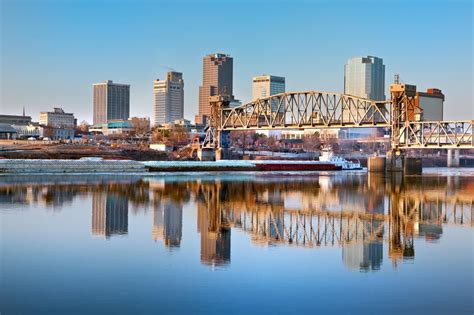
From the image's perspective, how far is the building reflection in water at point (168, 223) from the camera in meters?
24.2

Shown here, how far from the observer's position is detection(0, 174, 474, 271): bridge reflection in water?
77.1ft

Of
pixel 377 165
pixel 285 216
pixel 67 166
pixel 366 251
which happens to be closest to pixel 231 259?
pixel 366 251

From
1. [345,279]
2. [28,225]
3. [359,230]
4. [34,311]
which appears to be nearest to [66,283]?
[34,311]

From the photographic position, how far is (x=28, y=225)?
27.1 metres

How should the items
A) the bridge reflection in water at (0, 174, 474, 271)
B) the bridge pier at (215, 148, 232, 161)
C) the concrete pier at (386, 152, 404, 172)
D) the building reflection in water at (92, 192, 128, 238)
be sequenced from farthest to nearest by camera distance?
the bridge pier at (215, 148, 232, 161)
the concrete pier at (386, 152, 404, 172)
the building reflection in water at (92, 192, 128, 238)
the bridge reflection in water at (0, 174, 474, 271)

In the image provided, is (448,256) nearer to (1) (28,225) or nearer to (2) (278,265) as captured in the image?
(2) (278,265)

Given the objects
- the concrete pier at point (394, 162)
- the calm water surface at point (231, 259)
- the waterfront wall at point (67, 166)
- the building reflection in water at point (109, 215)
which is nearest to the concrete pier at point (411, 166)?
the concrete pier at point (394, 162)

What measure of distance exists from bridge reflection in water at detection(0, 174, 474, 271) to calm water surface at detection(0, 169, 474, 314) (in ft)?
0.33

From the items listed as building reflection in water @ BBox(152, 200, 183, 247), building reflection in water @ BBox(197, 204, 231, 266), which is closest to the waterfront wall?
building reflection in water @ BBox(152, 200, 183, 247)

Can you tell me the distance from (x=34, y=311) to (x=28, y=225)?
14.3 meters

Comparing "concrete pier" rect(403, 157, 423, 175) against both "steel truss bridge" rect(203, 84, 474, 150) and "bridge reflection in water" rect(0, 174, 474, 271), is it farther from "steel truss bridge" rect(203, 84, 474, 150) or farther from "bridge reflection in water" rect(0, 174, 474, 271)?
"bridge reflection in water" rect(0, 174, 474, 271)

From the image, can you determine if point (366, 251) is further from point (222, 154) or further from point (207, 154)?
point (207, 154)

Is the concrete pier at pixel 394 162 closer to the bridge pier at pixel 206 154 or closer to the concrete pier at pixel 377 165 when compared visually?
the concrete pier at pixel 377 165

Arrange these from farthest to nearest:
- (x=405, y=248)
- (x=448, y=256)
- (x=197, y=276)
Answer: (x=405, y=248) → (x=448, y=256) → (x=197, y=276)
